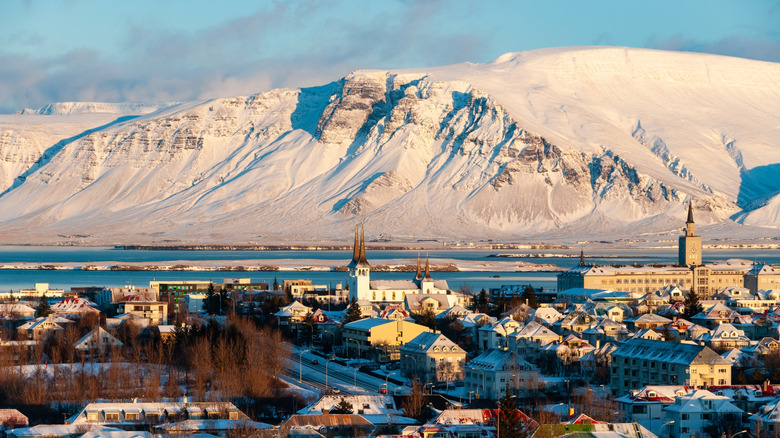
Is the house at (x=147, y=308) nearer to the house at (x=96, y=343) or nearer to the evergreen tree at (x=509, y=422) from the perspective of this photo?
the house at (x=96, y=343)

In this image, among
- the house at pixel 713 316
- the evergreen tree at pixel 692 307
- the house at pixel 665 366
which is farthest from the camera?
the evergreen tree at pixel 692 307

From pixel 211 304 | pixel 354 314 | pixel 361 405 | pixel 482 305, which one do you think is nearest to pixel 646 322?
pixel 354 314

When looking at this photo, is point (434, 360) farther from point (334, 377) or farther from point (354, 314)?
point (354, 314)

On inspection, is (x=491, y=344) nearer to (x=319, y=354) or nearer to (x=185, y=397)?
(x=319, y=354)

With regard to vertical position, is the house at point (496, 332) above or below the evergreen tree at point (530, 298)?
below

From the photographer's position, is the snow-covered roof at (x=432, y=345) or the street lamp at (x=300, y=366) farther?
the snow-covered roof at (x=432, y=345)

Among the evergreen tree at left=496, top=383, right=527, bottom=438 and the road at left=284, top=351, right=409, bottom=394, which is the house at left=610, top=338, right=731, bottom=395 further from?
the evergreen tree at left=496, top=383, right=527, bottom=438

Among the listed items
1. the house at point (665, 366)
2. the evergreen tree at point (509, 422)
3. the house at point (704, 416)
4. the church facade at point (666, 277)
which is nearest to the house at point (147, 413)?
the evergreen tree at point (509, 422)
